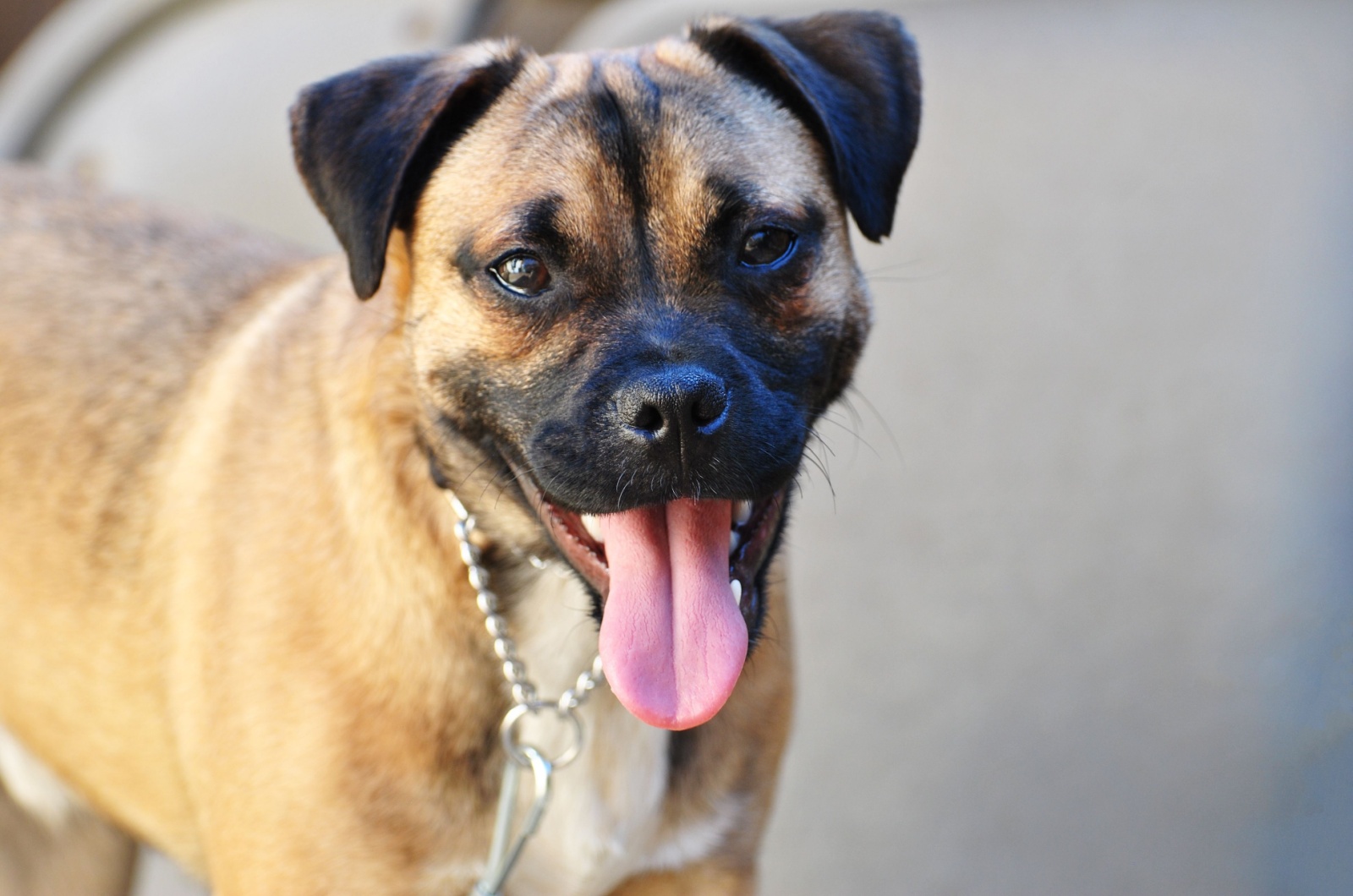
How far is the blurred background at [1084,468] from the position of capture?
130 inches

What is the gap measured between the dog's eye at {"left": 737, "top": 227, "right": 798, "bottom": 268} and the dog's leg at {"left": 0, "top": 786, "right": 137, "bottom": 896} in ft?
7.33

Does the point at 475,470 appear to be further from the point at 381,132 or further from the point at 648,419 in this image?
the point at 381,132

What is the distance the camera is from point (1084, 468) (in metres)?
3.48

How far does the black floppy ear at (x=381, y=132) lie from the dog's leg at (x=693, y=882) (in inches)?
47.5

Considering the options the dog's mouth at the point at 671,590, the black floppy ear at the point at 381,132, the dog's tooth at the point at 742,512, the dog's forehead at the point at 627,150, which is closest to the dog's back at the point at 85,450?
the black floppy ear at the point at 381,132

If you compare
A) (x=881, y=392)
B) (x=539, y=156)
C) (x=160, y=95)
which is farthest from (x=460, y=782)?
(x=160, y=95)

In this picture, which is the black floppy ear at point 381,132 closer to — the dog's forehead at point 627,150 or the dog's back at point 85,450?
the dog's forehead at point 627,150

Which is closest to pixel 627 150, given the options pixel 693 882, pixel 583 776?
pixel 583 776

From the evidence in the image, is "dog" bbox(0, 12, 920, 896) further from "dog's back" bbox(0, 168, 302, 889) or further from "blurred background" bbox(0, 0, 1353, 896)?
"blurred background" bbox(0, 0, 1353, 896)

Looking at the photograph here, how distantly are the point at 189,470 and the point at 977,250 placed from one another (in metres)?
2.33

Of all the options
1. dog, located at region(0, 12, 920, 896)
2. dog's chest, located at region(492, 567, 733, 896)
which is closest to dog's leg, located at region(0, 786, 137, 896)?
dog, located at region(0, 12, 920, 896)

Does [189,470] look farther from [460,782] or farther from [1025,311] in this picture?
[1025,311]

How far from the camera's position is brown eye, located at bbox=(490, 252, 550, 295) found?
1.88 metres

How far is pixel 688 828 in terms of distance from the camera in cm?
227
